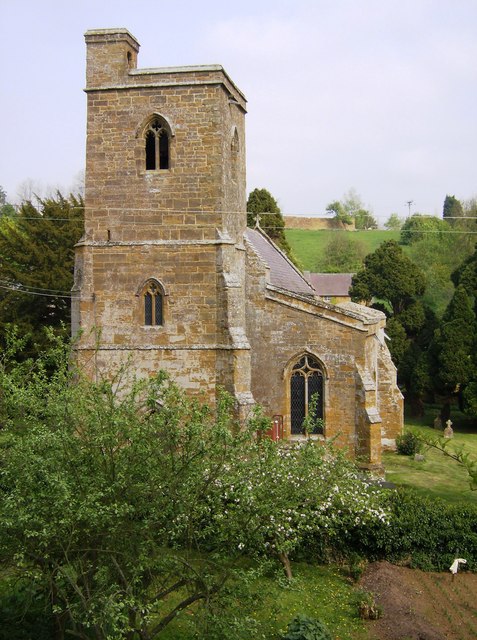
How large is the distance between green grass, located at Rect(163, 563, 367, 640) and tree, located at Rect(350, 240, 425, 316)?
26943mm

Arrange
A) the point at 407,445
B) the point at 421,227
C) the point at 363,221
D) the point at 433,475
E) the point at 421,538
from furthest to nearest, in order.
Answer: the point at 363,221, the point at 421,227, the point at 407,445, the point at 433,475, the point at 421,538

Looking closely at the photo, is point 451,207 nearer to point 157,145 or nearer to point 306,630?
point 157,145

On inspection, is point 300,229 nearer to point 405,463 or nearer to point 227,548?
point 405,463

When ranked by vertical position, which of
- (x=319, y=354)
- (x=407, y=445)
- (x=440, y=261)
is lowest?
(x=407, y=445)

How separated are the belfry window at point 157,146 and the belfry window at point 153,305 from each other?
345 centimetres

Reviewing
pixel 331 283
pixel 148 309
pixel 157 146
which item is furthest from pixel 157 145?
pixel 331 283

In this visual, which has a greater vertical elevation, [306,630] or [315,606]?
[306,630]

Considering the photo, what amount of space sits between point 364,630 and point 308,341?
1010cm

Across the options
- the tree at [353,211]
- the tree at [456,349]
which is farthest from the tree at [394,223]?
the tree at [456,349]

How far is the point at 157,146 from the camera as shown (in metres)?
20.5

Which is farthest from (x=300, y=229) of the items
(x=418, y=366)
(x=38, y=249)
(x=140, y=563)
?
(x=140, y=563)

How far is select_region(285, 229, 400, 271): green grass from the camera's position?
8038 cm

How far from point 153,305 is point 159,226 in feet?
7.44

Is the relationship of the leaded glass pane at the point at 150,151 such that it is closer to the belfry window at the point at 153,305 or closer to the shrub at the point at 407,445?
the belfry window at the point at 153,305
